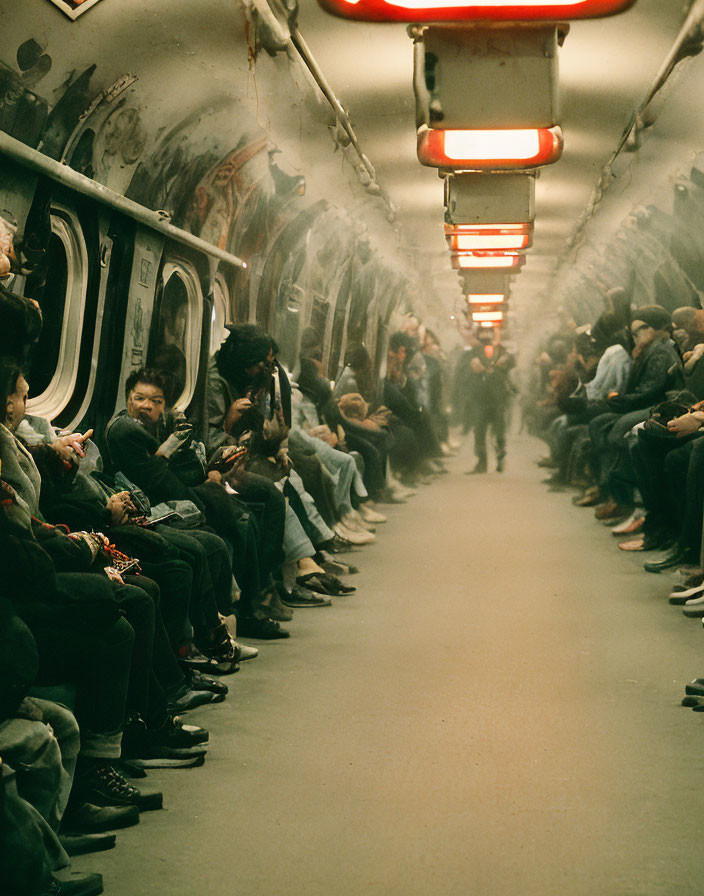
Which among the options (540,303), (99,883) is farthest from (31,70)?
(540,303)

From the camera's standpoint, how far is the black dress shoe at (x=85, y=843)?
11.2 feet

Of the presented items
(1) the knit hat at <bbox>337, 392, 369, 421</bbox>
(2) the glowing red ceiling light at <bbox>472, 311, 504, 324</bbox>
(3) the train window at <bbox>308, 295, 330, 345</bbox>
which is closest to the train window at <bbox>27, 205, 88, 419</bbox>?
(3) the train window at <bbox>308, 295, 330, 345</bbox>

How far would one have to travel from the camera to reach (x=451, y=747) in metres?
4.57

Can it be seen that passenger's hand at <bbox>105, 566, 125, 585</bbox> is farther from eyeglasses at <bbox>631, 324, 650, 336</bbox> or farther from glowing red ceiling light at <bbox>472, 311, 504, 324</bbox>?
glowing red ceiling light at <bbox>472, 311, 504, 324</bbox>

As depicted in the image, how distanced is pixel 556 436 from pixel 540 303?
7026 millimetres

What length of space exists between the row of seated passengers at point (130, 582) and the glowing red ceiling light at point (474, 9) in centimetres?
166

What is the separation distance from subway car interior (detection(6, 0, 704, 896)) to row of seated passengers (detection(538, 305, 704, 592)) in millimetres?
47

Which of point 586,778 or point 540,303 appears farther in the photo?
point 540,303

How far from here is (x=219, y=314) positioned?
27.5 feet

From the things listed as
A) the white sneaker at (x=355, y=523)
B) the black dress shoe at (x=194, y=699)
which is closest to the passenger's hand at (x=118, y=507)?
the black dress shoe at (x=194, y=699)

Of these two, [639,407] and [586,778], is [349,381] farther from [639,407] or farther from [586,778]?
[586,778]

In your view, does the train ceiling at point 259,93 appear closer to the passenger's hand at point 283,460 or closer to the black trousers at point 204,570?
the passenger's hand at point 283,460

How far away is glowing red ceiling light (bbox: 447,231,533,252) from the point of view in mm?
9281

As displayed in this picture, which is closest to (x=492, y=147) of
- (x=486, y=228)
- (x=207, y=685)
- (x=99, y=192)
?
(x=99, y=192)
